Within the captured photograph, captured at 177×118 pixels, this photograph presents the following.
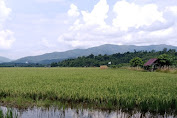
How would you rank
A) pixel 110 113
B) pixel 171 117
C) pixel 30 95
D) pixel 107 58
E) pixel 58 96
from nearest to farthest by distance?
pixel 171 117, pixel 110 113, pixel 58 96, pixel 30 95, pixel 107 58

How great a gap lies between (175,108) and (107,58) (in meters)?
75.3

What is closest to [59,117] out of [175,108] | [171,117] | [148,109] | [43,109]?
[43,109]

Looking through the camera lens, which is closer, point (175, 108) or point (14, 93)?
point (175, 108)

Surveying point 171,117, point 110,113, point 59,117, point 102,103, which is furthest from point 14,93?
point 171,117

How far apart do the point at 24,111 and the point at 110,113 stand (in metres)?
2.75

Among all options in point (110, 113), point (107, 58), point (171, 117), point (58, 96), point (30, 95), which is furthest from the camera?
point (107, 58)

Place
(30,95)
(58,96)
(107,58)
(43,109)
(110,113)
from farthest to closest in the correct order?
(107,58)
(30,95)
(58,96)
(43,109)
(110,113)

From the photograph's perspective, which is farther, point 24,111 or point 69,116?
point 24,111

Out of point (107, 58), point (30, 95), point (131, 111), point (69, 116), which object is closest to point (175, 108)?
point (131, 111)

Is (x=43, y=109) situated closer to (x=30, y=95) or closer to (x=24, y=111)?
(x=24, y=111)

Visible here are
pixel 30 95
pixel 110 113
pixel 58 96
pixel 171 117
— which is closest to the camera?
pixel 171 117

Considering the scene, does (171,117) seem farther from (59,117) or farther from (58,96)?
(58,96)

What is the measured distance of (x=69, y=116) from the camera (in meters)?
5.41

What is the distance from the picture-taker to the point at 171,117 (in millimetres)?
5234
